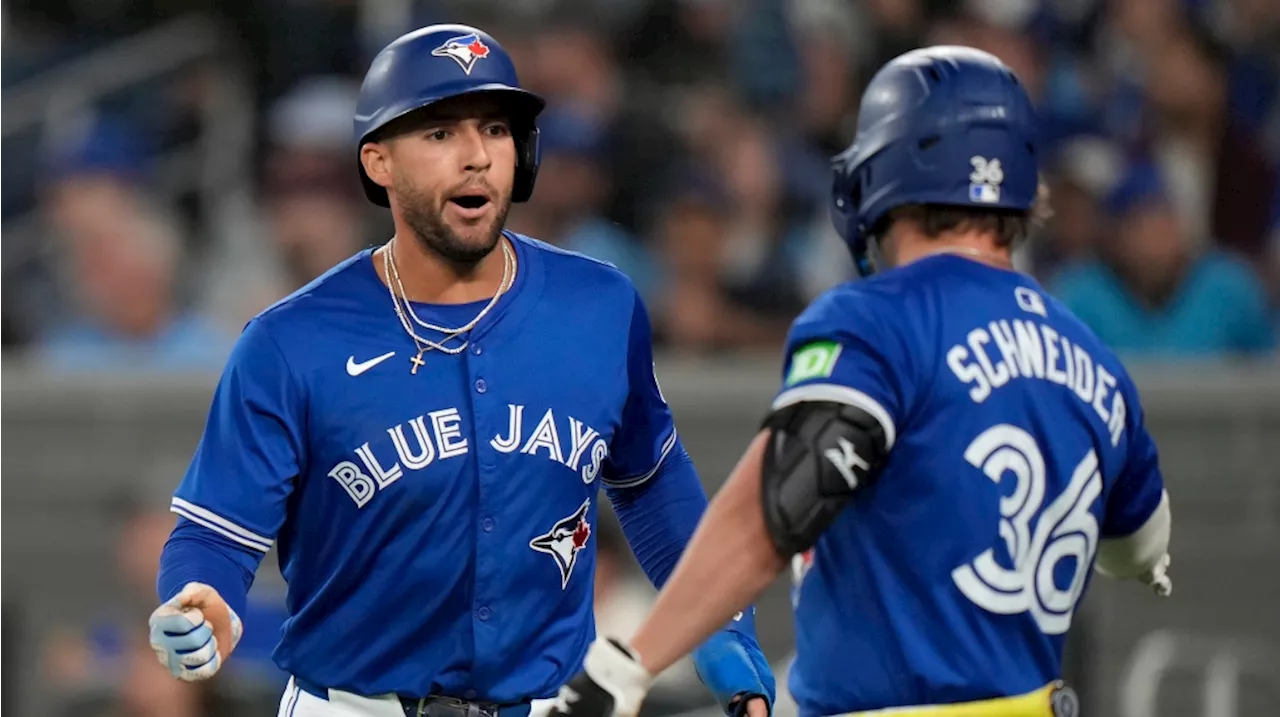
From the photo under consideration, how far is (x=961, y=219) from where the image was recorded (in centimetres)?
343

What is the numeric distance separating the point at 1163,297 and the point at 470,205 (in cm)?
460

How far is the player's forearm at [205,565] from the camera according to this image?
12.3 feet

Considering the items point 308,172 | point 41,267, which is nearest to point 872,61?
point 308,172

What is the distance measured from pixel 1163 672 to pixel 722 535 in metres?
4.32

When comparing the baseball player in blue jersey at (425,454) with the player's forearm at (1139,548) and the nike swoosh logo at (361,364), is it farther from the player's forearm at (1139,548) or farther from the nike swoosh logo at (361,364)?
the player's forearm at (1139,548)

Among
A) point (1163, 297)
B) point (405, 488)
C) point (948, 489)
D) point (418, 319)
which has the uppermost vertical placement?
point (418, 319)

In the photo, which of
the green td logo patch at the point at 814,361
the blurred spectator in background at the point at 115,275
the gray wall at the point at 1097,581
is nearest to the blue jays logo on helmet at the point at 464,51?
the green td logo patch at the point at 814,361

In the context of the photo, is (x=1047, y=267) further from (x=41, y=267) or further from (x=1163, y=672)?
(x=41, y=267)

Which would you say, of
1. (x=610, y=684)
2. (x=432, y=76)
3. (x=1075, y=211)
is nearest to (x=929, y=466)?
(x=610, y=684)

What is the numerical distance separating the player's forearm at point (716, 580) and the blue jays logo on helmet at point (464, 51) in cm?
120

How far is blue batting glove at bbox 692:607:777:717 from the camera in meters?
4.04

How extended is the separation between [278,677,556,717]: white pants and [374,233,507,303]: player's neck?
82 cm

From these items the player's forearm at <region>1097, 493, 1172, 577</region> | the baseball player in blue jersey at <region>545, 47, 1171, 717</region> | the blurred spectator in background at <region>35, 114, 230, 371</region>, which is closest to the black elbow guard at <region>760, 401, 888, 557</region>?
the baseball player in blue jersey at <region>545, 47, 1171, 717</region>

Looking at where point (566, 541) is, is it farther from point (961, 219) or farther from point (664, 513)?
point (961, 219)
